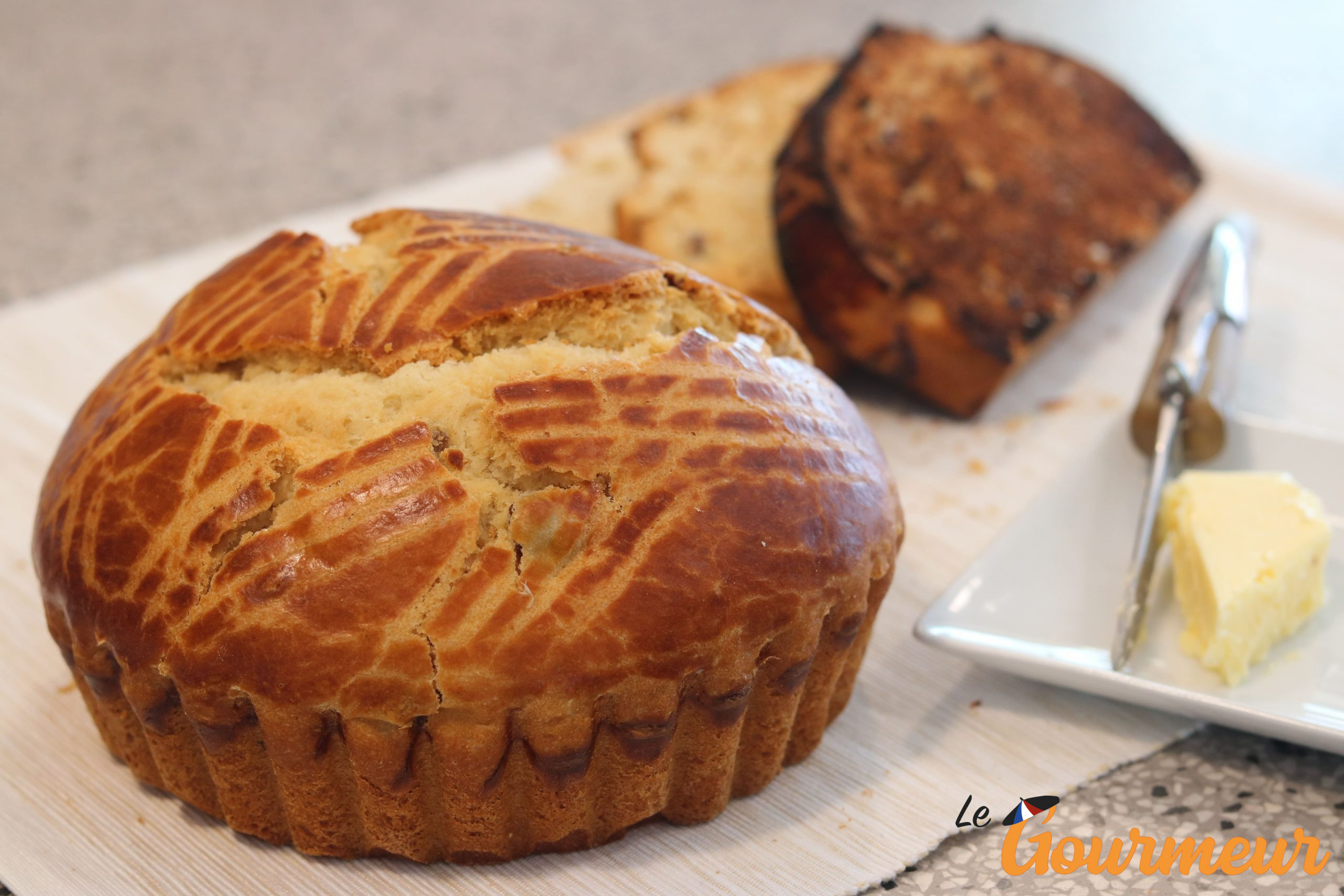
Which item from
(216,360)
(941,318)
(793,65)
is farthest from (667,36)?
(216,360)

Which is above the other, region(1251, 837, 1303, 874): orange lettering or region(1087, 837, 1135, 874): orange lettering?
region(1251, 837, 1303, 874): orange lettering

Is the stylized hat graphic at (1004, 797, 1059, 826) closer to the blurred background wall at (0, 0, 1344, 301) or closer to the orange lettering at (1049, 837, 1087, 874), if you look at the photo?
the orange lettering at (1049, 837, 1087, 874)

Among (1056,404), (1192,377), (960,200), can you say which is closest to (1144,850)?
(1192,377)

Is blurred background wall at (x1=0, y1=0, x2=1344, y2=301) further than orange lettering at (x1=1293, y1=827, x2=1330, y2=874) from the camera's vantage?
Yes

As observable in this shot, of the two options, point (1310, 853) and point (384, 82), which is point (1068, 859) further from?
point (384, 82)

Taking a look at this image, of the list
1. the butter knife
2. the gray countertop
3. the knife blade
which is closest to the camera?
the knife blade

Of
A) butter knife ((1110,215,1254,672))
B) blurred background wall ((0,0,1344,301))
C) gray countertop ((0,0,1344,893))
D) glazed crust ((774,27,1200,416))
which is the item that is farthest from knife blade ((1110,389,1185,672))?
blurred background wall ((0,0,1344,301))

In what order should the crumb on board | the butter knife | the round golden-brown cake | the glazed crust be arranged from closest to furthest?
the round golden-brown cake, the butter knife, the glazed crust, the crumb on board
